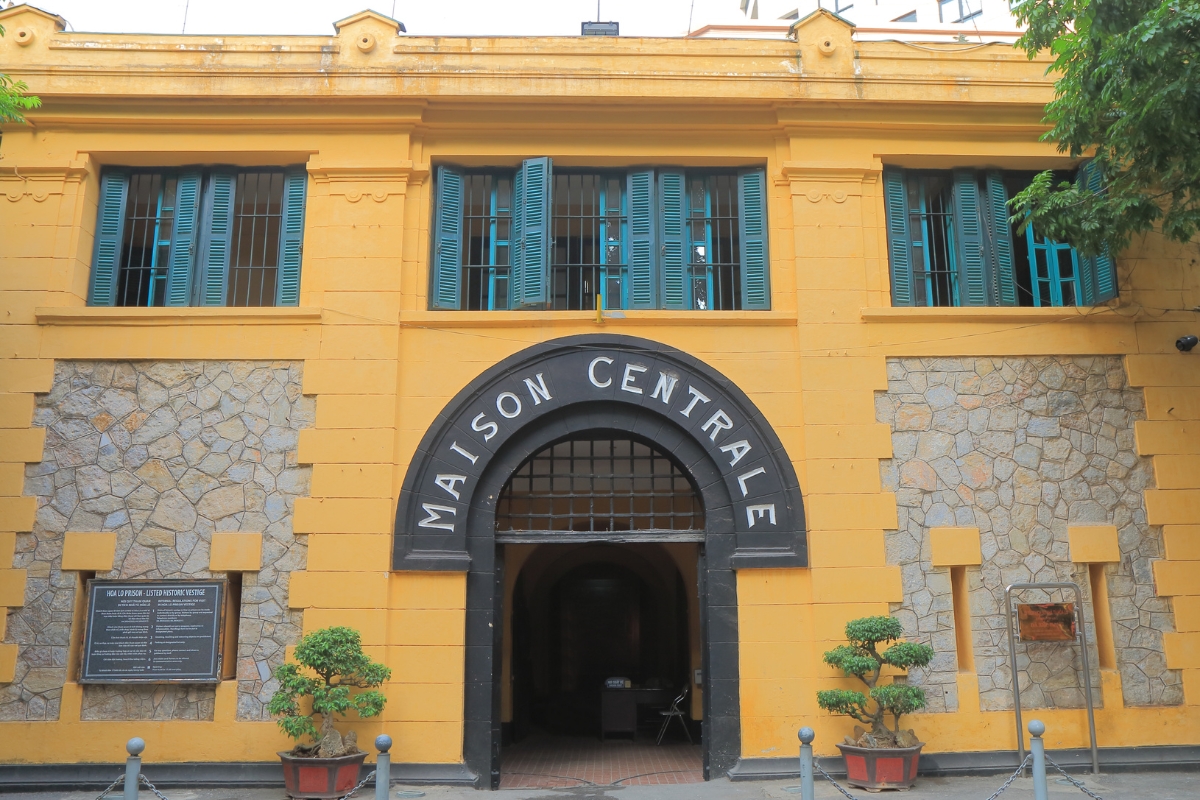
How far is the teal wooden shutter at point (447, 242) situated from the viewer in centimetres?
1202

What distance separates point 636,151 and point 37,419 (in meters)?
7.94

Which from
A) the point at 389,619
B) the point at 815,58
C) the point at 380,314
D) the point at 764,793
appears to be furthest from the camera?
the point at 815,58

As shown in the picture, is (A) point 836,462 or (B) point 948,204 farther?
(B) point 948,204

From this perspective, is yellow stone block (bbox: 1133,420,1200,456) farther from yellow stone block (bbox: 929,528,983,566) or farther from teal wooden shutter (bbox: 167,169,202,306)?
teal wooden shutter (bbox: 167,169,202,306)

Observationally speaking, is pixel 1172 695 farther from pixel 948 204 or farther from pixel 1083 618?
pixel 948 204

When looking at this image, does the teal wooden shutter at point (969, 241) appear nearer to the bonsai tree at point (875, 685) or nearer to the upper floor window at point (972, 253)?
the upper floor window at point (972, 253)

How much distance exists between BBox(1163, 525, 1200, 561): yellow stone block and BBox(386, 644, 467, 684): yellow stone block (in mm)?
8342

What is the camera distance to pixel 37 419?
1137 cm

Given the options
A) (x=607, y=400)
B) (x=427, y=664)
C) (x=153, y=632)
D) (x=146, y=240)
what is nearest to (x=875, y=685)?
(x=607, y=400)

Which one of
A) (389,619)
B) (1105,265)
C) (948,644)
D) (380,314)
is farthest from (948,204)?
(389,619)

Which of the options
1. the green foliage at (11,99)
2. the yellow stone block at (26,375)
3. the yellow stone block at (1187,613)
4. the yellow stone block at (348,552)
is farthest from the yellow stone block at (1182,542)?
the green foliage at (11,99)

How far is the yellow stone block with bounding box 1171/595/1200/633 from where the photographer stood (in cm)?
1112

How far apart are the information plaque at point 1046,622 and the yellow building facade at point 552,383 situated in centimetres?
27

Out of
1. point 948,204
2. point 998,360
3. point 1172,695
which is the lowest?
point 1172,695
